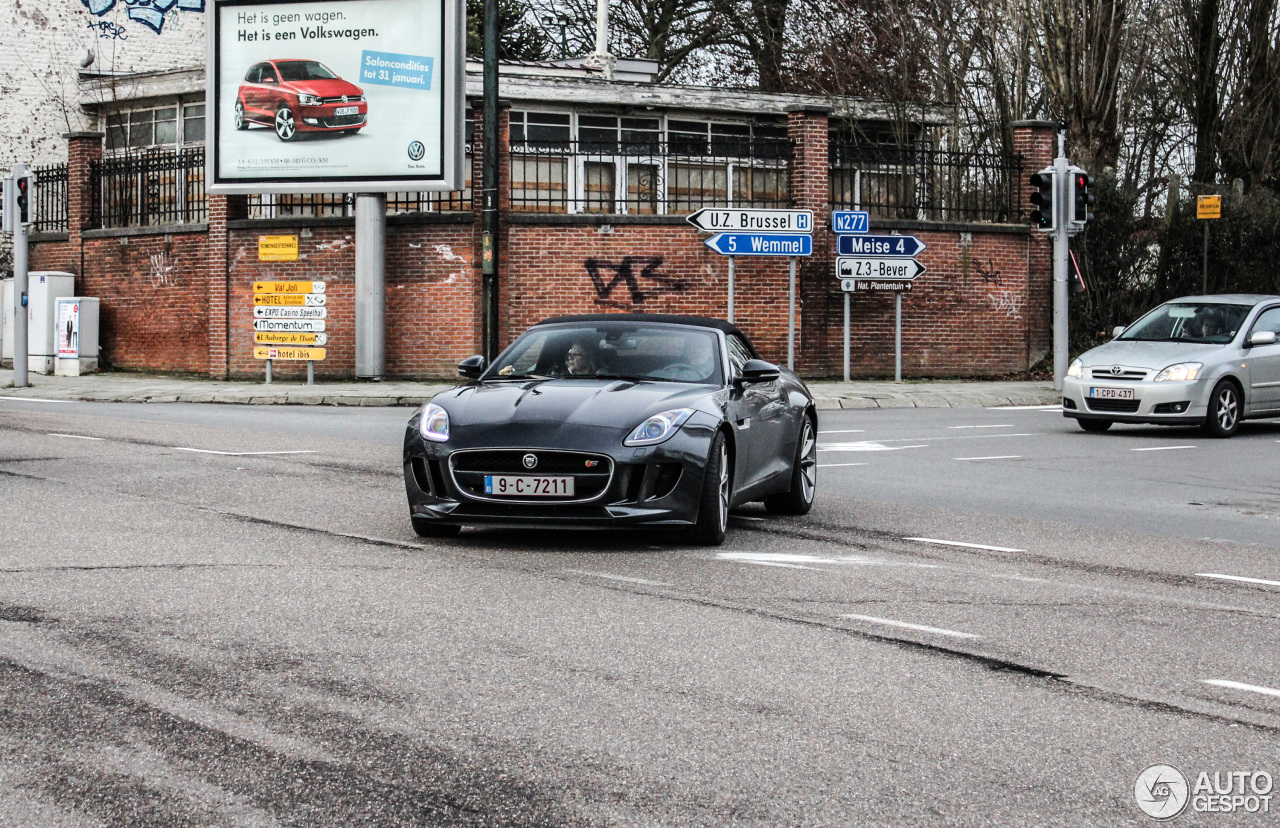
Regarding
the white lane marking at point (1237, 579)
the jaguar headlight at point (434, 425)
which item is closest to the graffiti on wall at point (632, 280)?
the jaguar headlight at point (434, 425)

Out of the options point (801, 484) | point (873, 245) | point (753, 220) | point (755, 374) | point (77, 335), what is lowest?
point (801, 484)

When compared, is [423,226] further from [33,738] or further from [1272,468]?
[33,738]

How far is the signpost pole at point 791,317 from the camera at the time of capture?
85.0ft

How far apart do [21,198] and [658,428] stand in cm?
2107

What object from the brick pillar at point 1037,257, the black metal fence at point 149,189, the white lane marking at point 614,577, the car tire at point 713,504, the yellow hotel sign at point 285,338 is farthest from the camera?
the black metal fence at point 149,189

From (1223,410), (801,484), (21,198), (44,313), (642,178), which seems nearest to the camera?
(801,484)

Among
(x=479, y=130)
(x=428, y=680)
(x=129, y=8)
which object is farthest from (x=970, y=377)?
(x=428, y=680)

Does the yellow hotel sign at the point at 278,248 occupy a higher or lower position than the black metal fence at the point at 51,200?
lower

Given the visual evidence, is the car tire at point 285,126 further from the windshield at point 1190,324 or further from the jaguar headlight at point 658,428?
the jaguar headlight at point 658,428

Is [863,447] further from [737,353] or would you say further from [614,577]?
[614,577]

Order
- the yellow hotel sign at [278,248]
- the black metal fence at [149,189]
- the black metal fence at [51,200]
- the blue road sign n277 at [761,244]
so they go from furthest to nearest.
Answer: the black metal fence at [51,200] < the black metal fence at [149,189] < the yellow hotel sign at [278,248] < the blue road sign n277 at [761,244]

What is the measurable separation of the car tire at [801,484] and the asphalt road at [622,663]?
0.70 ft

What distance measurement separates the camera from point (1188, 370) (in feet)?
57.2

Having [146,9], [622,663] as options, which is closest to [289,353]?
[146,9]
